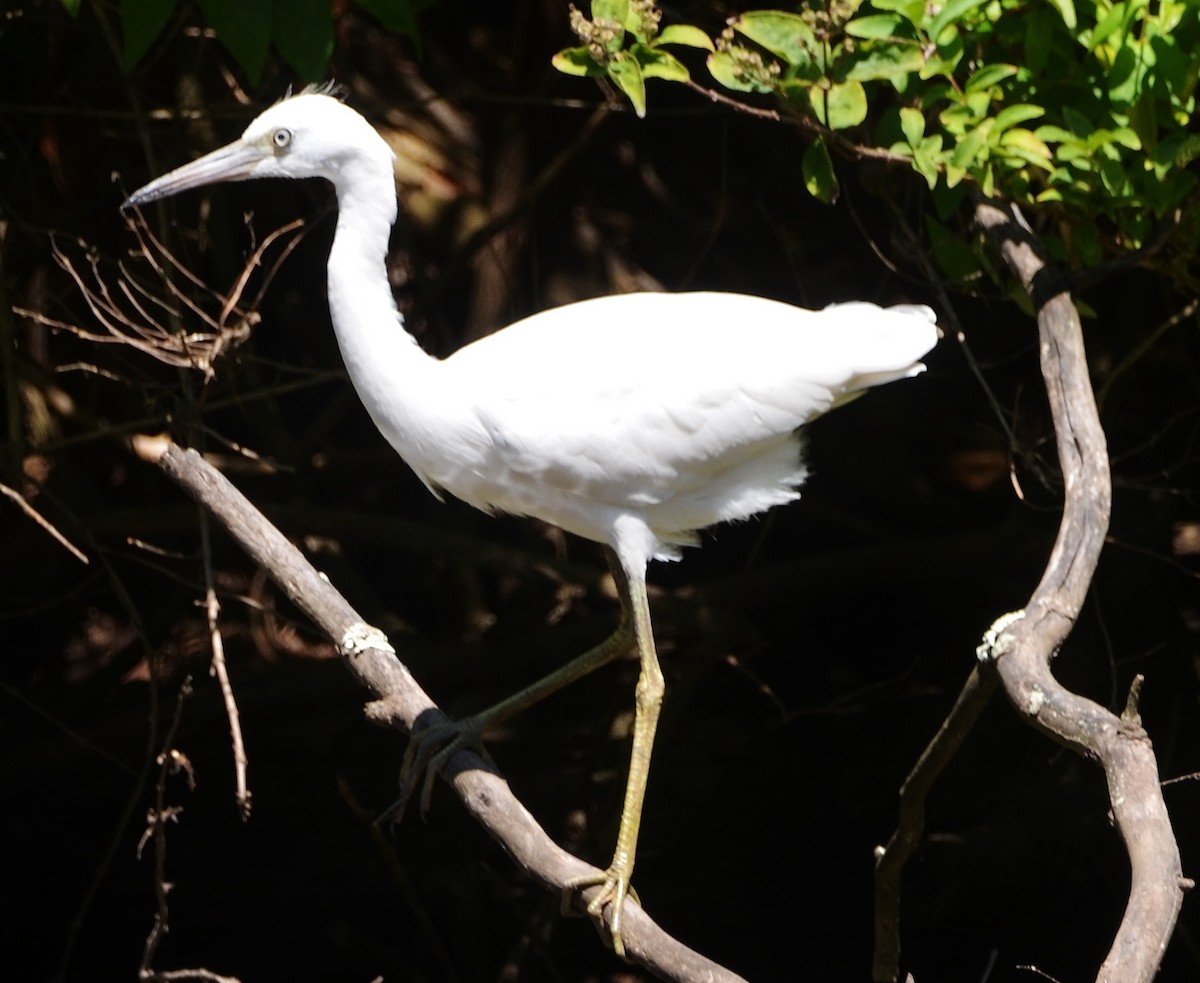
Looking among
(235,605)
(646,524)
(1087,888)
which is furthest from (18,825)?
(1087,888)

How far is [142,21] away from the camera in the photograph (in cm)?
221

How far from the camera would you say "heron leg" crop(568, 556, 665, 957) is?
2.13m

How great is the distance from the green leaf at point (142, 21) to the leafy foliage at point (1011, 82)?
607mm

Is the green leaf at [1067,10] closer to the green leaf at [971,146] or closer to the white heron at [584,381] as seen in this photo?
the green leaf at [971,146]

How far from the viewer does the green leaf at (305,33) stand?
2316mm

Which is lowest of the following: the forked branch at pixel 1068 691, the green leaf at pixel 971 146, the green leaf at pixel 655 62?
the forked branch at pixel 1068 691

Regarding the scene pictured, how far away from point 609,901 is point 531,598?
80.8 inches

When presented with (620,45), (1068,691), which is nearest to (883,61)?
(620,45)

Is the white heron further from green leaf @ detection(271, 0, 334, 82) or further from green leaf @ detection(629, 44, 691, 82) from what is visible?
green leaf @ detection(629, 44, 691, 82)

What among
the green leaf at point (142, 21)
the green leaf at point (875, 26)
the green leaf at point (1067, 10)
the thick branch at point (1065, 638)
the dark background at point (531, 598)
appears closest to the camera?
the thick branch at point (1065, 638)

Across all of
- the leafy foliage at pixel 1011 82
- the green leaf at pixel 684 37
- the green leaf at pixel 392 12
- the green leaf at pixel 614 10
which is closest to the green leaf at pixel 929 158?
the leafy foliage at pixel 1011 82

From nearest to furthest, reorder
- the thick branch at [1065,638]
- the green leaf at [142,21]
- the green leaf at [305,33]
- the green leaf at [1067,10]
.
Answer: the thick branch at [1065,638] → the green leaf at [1067,10] → the green leaf at [142,21] → the green leaf at [305,33]

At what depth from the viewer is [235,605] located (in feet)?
14.1

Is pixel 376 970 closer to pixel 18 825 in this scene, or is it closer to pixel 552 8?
pixel 18 825
